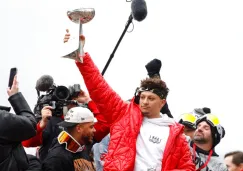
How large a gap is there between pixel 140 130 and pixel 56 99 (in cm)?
131

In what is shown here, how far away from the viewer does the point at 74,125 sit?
240 inches

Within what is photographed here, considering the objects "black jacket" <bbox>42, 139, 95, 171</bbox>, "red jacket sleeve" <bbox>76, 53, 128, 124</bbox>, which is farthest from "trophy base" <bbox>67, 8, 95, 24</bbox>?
"black jacket" <bbox>42, 139, 95, 171</bbox>

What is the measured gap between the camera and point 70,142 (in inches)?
233

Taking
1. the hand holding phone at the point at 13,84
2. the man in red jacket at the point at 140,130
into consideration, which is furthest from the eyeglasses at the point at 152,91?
the hand holding phone at the point at 13,84

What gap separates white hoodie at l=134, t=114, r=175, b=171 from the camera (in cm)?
572

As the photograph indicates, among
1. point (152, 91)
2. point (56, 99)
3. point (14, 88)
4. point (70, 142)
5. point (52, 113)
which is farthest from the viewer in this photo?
point (52, 113)

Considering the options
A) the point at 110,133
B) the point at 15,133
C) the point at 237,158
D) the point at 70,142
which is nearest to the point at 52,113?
the point at 70,142

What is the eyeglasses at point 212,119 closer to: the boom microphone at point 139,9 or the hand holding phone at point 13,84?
the boom microphone at point 139,9

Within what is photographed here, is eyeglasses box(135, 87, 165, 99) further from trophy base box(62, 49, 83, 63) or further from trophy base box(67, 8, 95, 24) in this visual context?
trophy base box(67, 8, 95, 24)

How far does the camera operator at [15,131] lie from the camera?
4.79 metres

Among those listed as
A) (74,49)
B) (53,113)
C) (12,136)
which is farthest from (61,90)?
(12,136)

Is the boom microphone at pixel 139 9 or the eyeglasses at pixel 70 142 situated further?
the boom microphone at pixel 139 9

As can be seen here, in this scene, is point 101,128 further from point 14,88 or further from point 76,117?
point 14,88

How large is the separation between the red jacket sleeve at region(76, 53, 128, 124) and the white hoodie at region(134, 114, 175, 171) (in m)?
0.38
